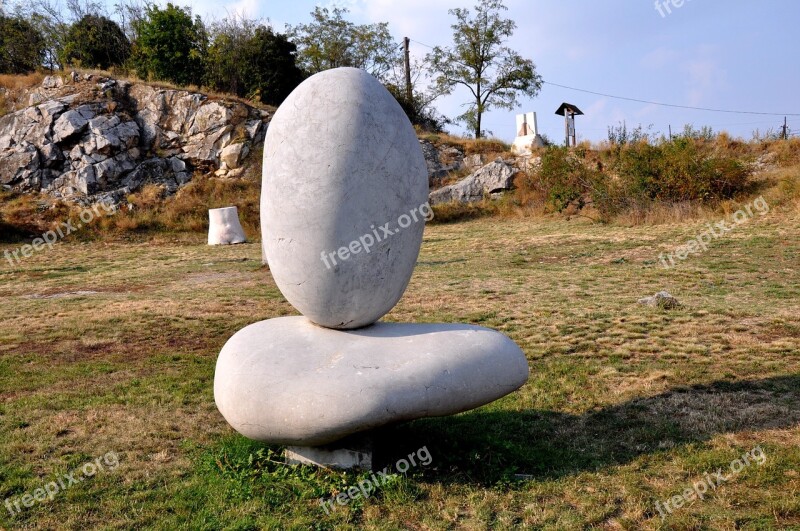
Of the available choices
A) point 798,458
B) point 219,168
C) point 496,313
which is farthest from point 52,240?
point 798,458

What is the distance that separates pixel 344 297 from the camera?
491cm

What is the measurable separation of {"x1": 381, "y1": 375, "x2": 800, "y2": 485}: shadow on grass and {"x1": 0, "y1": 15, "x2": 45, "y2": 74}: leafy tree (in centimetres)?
3823

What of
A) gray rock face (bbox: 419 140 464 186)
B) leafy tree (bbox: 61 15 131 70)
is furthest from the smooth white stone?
leafy tree (bbox: 61 15 131 70)

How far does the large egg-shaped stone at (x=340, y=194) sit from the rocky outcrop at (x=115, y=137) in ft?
81.9

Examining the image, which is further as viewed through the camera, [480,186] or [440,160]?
[440,160]

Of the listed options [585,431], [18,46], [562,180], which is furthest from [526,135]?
[585,431]

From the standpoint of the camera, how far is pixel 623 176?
22.7m

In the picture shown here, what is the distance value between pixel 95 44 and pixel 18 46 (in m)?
4.27

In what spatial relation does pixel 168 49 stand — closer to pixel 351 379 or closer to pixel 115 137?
pixel 115 137

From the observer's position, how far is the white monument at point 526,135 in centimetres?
3288

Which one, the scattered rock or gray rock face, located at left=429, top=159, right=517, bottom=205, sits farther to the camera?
gray rock face, located at left=429, top=159, right=517, bottom=205

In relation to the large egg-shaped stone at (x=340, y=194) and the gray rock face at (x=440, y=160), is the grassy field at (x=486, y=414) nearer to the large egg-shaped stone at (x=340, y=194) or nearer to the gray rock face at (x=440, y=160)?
the large egg-shaped stone at (x=340, y=194)

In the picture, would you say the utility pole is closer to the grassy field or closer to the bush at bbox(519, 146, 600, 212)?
the bush at bbox(519, 146, 600, 212)

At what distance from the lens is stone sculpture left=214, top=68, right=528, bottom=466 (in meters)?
4.38
